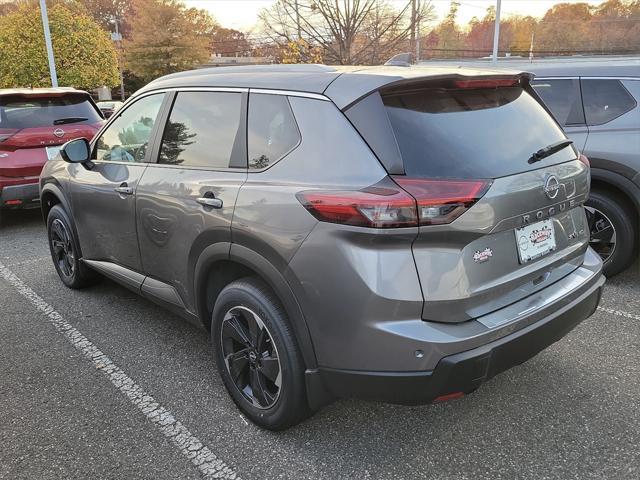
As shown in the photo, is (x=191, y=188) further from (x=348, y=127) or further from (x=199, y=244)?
(x=348, y=127)

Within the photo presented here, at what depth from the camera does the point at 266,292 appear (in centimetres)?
249

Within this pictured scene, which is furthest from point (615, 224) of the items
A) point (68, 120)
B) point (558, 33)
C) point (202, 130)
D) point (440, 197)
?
point (558, 33)

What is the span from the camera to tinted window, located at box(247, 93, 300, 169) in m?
2.46

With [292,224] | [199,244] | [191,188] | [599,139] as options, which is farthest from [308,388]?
[599,139]

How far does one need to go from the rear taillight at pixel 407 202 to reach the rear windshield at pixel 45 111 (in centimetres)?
621

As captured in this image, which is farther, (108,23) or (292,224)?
(108,23)

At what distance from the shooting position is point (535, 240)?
2.40 metres

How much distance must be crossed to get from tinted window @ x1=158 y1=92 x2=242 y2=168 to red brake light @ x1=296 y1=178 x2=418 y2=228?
2.74ft

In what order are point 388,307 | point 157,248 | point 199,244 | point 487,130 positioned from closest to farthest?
point 388,307 < point 487,130 < point 199,244 < point 157,248

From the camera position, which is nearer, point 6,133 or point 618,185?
point 618,185

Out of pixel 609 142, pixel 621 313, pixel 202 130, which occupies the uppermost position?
pixel 202 130

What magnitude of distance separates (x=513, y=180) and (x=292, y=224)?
0.95m

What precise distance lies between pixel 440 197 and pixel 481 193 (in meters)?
0.18

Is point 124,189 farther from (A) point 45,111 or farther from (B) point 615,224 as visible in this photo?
(A) point 45,111
